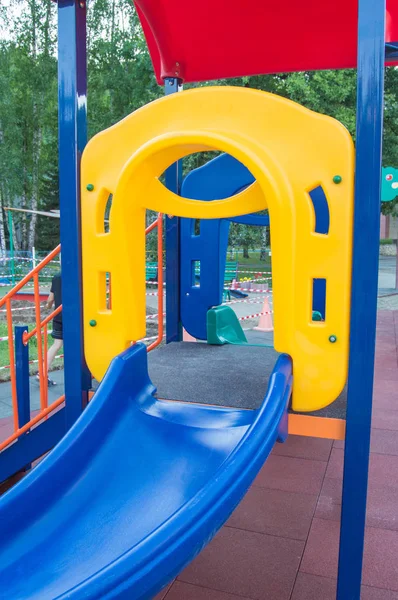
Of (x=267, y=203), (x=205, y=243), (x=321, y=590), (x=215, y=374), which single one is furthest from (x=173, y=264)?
(x=321, y=590)

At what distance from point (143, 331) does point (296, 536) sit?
4.67 ft

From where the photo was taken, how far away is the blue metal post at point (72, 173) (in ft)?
7.85

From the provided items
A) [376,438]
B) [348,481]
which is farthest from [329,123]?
[376,438]

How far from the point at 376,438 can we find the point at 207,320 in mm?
1685

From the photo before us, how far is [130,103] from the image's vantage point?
17.5 metres

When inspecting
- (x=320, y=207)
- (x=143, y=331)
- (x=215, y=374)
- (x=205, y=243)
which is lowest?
(x=215, y=374)

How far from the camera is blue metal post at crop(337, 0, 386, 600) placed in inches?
78.7

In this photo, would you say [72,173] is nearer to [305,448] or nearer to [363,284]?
[363,284]

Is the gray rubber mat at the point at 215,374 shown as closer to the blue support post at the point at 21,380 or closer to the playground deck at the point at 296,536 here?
the playground deck at the point at 296,536

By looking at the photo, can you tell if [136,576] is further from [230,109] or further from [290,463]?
[290,463]

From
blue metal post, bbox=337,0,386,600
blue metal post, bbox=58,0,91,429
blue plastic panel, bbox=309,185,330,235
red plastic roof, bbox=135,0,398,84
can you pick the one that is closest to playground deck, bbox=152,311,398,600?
blue metal post, bbox=337,0,386,600

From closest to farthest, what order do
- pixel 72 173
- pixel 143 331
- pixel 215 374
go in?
pixel 72 173, pixel 143 331, pixel 215 374

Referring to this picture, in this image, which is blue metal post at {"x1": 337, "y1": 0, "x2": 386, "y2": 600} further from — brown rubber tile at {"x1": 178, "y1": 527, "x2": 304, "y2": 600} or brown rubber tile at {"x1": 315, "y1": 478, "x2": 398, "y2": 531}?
brown rubber tile at {"x1": 315, "y1": 478, "x2": 398, "y2": 531}

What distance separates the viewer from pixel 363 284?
2076 millimetres
